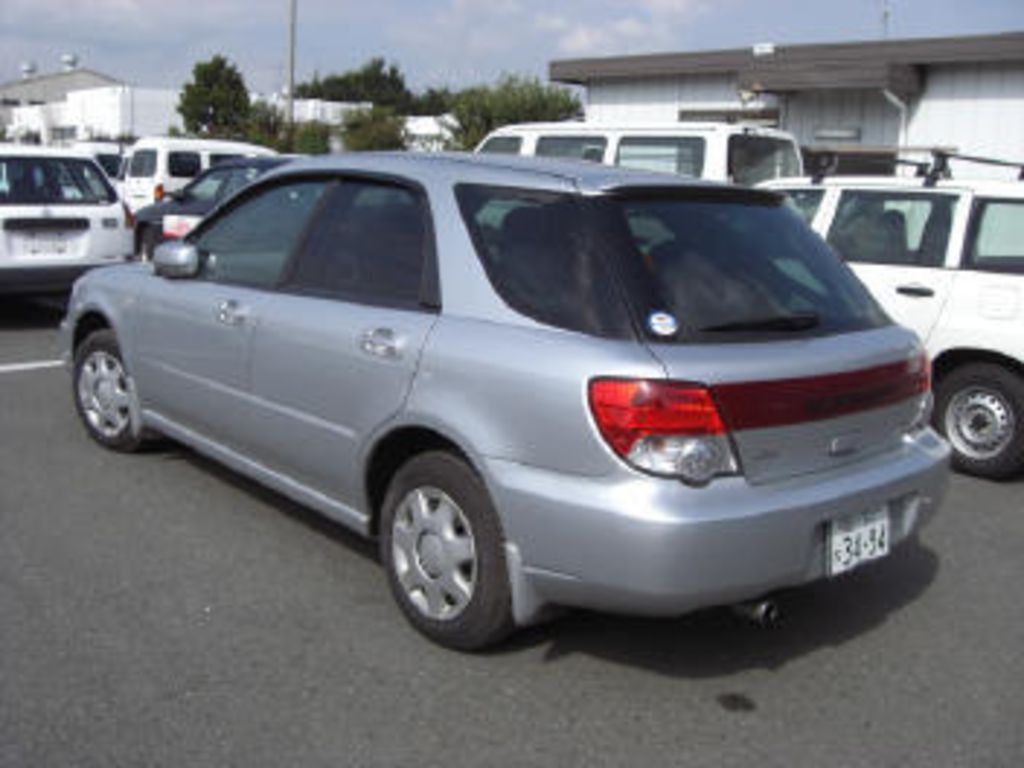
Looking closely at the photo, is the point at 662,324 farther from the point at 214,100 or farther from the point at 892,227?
the point at 214,100

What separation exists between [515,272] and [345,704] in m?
1.43

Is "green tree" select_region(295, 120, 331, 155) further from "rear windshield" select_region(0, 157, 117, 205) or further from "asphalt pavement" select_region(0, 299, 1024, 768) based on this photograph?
"asphalt pavement" select_region(0, 299, 1024, 768)

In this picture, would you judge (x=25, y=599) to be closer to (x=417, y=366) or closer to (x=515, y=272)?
(x=417, y=366)

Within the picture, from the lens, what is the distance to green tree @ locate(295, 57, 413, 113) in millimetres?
94312

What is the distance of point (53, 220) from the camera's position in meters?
9.93

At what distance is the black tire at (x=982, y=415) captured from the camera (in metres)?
6.18

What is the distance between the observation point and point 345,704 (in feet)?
11.1

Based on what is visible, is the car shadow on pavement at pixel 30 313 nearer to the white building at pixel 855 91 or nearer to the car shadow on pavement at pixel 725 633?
the car shadow on pavement at pixel 725 633

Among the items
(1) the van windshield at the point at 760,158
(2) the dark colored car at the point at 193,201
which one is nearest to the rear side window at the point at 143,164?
(2) the dark colored car at the point at 193,201

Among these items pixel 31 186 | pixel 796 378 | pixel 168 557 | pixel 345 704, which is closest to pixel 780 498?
pixel 796 378

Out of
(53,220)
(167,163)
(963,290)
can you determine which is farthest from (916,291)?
(167,163)

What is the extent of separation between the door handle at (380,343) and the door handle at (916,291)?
12.6 feet

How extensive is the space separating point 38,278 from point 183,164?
906 centimetres

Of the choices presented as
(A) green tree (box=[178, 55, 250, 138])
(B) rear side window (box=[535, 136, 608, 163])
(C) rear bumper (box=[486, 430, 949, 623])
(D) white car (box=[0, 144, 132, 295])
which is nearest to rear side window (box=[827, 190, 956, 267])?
(C) rear bumper (box=[486, 430, 949, 623])
